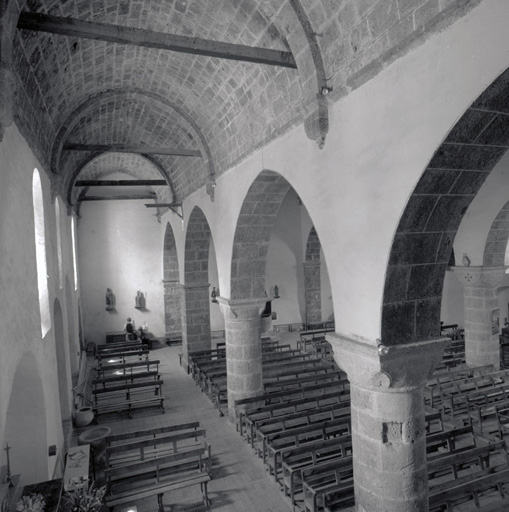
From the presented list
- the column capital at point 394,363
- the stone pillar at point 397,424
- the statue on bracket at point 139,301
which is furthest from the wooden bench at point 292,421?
the statue on bracket at point 139,301

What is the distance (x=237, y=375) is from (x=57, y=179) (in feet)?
19.1

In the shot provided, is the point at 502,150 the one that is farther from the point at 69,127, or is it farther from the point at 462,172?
the point at 69,127

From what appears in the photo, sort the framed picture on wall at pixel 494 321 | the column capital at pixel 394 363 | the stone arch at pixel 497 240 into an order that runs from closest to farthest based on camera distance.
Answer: the column capital at pixel 394 363 < the stone arch at pixel 497 240 < the framed picture on wall at pixel 494 321

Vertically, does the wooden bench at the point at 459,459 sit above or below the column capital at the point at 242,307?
below

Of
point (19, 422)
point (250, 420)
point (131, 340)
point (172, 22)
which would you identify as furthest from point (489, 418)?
point (131, 340)

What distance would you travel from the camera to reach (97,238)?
20.5 metres

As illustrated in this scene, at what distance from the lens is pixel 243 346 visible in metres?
10.3

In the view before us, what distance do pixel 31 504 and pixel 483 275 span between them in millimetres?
11393

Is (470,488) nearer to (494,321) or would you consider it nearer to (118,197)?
(494,321)

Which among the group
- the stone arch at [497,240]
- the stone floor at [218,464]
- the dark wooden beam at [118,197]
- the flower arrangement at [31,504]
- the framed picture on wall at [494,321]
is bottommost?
the stone floor at [218,464]

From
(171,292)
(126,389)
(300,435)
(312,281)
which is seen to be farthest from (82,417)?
(312,281)

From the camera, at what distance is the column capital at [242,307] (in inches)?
399

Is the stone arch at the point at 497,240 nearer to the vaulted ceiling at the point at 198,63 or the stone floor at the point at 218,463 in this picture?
the vaulted ceiling at the point at 198,63

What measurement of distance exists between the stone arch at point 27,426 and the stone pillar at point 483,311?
35.2ft
